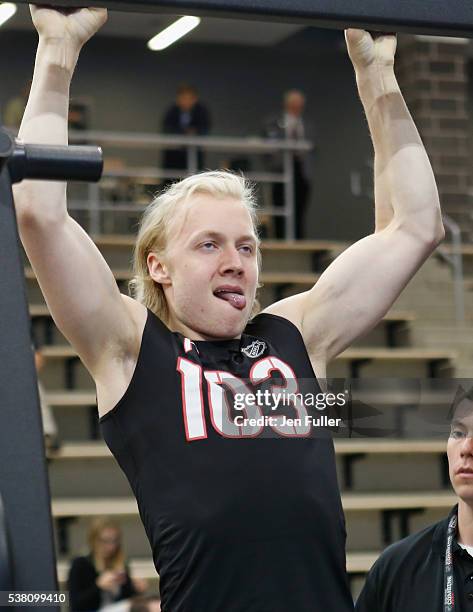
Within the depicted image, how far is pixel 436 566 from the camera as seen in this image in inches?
78.6

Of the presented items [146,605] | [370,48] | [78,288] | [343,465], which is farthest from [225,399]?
[343,465]

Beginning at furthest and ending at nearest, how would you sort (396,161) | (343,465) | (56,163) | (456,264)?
1. (456,264)
2. (343,465)
3. (396,161)
4. (56,163)

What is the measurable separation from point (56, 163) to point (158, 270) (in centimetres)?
74

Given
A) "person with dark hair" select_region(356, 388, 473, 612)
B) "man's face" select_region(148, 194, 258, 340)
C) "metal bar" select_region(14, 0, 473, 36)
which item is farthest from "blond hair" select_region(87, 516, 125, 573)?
"metal bar" select_region(14, 0, 473, 36)

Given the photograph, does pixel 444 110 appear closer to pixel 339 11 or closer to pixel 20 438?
pixel 339 11

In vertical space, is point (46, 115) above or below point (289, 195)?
below

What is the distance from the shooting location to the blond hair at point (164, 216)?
1.72 m

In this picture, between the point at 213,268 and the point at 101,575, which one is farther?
the point at 101,575

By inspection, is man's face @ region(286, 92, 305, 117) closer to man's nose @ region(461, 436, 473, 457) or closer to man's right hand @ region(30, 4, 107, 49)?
man's nose @ region(461, 436, 473, 457)

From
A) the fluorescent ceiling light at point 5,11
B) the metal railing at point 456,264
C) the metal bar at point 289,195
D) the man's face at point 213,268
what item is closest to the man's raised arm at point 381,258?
the man's face at point 213,268

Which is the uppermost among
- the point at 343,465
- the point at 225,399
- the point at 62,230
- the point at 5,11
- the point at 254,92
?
the point at 254,92

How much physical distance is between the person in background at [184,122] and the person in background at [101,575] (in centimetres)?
364

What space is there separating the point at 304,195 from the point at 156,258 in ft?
19.8

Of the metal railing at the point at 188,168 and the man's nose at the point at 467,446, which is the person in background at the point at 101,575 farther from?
the man's nose at the point at 467,446
